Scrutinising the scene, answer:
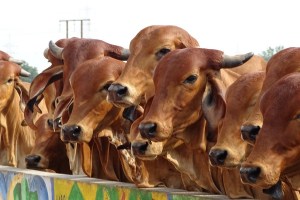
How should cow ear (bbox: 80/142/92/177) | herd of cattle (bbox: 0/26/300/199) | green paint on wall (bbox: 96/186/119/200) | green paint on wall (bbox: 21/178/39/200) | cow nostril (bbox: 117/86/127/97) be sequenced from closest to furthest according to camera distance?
herd of cattle (bbox: 0/26/300/199), cow nostril (bbox: 117/86/127/97), green paint on wall (bbox: 96/186/119/200), cow ear (bbox: 80/142/92/177), green paint on wall (bbox: 21/178/39/200)

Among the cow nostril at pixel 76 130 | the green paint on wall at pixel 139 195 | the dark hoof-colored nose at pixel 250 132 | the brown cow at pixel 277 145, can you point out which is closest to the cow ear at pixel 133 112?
the cow nostril at pixel 76 130

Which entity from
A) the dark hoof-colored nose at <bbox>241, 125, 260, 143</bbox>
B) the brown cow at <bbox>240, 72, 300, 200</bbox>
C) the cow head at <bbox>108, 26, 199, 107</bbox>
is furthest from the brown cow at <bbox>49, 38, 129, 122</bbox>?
the brown cow at <bbox>240, 72, 300, 200</bbox>

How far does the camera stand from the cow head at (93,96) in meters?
8.36

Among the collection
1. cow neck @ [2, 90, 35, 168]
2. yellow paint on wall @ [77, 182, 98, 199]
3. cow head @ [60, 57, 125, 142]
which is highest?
cow head @ [60, 57, 125, 142]

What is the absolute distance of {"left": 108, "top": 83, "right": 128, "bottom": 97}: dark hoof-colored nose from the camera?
25.2 feet

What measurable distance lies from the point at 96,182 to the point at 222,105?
4.33 ft

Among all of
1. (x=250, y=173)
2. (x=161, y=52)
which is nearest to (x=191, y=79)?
(x=161, y=52)

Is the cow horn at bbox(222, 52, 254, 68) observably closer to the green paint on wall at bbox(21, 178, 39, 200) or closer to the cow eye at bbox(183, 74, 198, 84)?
the cow eye at bbox(183, 74, 198, 84)

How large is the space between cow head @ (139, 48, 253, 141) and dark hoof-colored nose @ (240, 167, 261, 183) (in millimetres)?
1224

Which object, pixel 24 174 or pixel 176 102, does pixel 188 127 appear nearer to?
pixel 176 102

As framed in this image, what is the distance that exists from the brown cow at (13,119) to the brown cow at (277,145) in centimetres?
543

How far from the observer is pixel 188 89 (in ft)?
24.2

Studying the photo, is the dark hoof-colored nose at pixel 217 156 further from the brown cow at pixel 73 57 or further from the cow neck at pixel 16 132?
the cow neck at pixel 16 132

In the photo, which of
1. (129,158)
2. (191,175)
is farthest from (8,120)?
(191,175)
